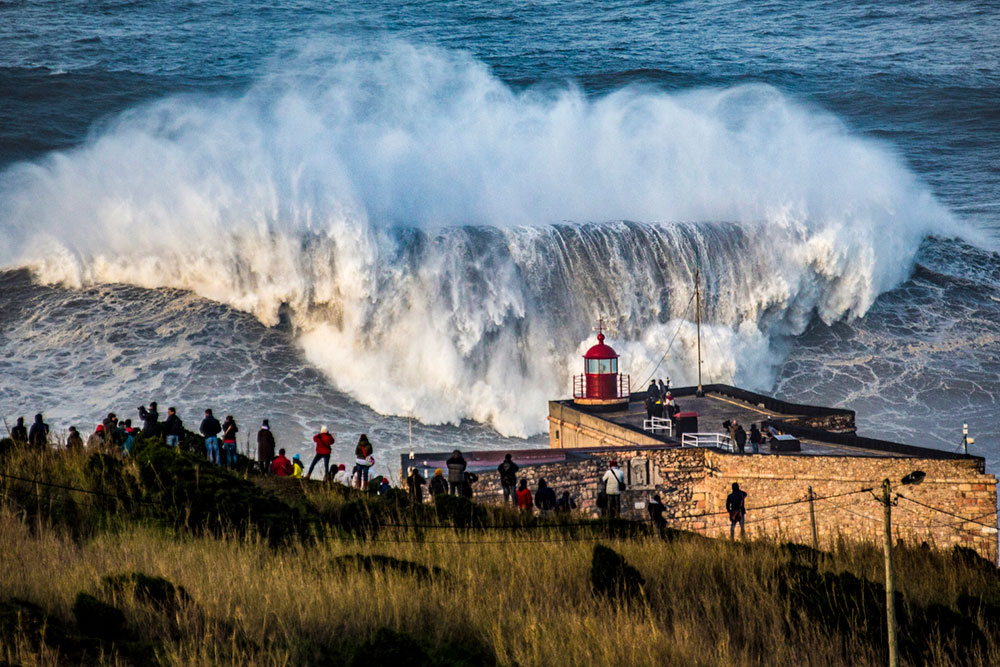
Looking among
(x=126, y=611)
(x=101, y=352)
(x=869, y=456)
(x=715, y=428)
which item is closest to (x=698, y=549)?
(x=126, y=611)

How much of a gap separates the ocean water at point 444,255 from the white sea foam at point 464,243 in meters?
0.11

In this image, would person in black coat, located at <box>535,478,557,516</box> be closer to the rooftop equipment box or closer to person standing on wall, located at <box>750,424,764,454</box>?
person standing on wall, located at <box>750,424,764,454</box>

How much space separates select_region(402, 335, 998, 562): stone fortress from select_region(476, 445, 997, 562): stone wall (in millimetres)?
17

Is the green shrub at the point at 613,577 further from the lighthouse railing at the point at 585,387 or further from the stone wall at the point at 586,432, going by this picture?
the lighthouse railing at the point at 585,387

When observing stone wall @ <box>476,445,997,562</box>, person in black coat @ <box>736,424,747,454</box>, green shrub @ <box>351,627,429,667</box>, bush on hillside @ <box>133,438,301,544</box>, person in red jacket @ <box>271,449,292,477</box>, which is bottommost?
stone wall @ <box>476,445,997,562</box>

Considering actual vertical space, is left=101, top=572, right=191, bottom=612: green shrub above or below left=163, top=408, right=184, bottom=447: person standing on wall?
above

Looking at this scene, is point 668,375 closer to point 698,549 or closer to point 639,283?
point 639,283

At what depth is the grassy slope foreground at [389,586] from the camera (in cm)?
631

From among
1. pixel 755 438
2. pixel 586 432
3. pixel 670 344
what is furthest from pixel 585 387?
pixel 670 344

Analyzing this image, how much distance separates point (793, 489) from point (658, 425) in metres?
4.12

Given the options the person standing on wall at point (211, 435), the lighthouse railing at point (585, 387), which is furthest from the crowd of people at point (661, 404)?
the person standing on wall at point (211, 435)

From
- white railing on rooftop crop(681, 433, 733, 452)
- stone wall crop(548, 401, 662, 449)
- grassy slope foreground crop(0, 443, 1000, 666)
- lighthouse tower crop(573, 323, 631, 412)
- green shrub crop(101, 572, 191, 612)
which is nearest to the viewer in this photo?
grassy slope foreground crop(0, 443, 1000, 666)

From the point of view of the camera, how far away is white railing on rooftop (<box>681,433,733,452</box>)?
20891 mm

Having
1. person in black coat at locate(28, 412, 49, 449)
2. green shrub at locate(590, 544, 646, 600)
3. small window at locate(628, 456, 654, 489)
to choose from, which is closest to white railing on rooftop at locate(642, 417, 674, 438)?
small window at locate(628, 456, 654, 489)
